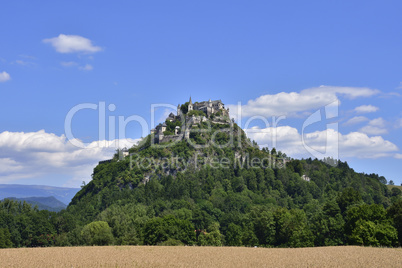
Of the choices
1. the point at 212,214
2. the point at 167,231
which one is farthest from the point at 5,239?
the point at 212,214

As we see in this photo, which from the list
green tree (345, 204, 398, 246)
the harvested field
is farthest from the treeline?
the harvested field

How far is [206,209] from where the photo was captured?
138875 millimetres

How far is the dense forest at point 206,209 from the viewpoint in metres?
70.9

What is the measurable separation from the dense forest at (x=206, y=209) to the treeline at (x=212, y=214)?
225 mm

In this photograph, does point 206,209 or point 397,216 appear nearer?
point 397,216

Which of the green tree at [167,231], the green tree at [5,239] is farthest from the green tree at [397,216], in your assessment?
the green tree at [5,239]

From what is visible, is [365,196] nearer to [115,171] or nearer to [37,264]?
[115,171]

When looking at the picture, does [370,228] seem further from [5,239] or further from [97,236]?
[5,239]

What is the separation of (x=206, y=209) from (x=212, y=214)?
11.0 ft

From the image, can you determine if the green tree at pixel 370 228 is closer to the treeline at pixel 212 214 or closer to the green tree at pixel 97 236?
the treeline at pixel 212 214

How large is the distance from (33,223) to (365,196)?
123648mm

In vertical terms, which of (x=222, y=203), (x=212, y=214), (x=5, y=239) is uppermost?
(x=222, y=203)

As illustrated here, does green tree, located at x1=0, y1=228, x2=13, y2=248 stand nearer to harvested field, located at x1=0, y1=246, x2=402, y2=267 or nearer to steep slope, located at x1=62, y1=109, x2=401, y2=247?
steep slope, located at x1=62, y1=109, x2=401, y2=247

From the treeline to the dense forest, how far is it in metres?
0.22
